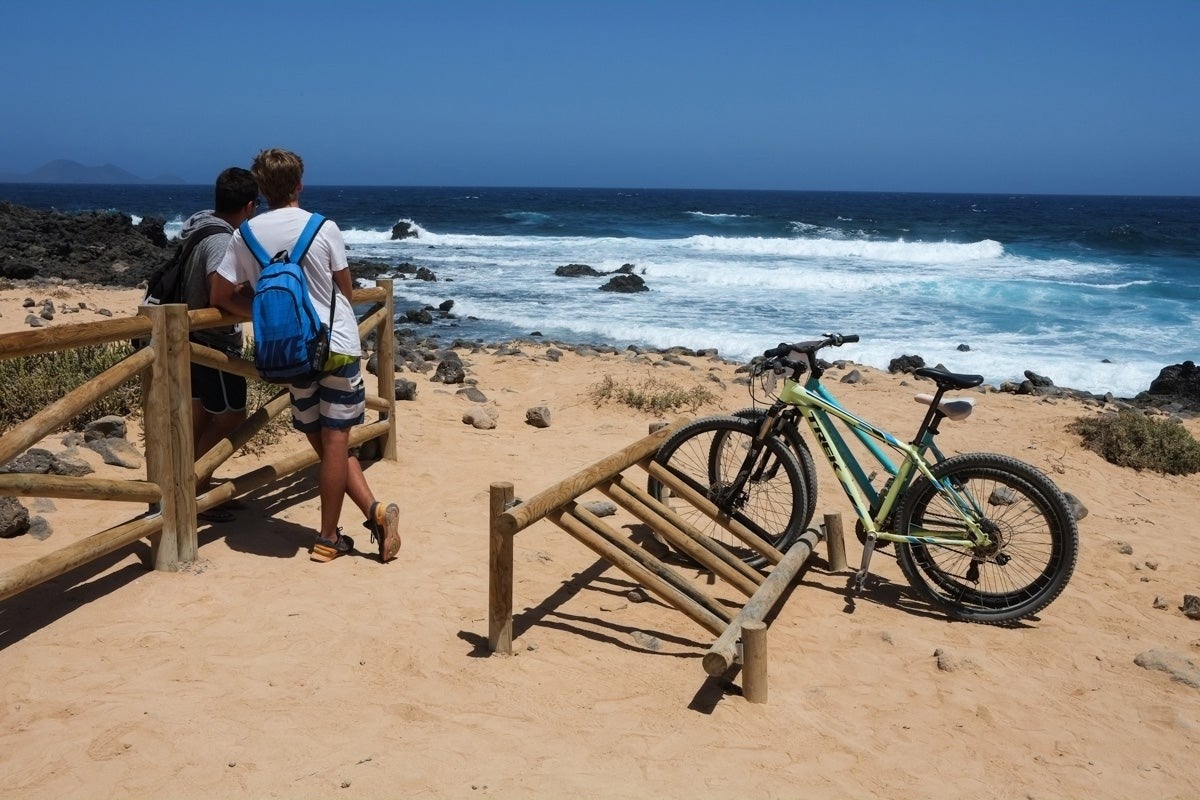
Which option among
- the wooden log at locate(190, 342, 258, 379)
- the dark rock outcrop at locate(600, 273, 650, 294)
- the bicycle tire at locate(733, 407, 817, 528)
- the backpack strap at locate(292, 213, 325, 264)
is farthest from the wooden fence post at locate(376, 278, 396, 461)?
the dark rock outcrop at locate(600, 273, 650, 294)

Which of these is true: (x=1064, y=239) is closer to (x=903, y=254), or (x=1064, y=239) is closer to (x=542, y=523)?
(x=903, y=254)

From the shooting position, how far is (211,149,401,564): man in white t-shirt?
4480mm

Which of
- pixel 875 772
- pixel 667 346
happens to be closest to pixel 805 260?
pixel 667 346

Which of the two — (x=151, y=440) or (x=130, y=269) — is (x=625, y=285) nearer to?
(x=130, y=269)

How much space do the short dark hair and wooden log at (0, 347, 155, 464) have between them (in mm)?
928

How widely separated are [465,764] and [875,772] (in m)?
1.45

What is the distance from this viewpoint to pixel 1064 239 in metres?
44.2

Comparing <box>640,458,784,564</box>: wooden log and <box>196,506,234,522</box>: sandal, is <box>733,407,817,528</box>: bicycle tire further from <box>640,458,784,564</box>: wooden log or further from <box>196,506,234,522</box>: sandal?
<box>196,506,234,522</box>: sandal

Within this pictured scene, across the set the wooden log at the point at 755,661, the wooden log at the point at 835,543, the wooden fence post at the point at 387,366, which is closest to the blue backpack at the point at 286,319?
the wooden fence post at the point at 387,366

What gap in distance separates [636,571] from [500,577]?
2.07 ft

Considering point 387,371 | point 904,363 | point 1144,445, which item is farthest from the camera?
point 904,363

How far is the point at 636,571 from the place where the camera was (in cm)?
432

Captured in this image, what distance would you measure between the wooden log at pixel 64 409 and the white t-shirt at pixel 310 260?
577mm

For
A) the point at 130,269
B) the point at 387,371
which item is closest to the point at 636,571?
the point at 387,371
